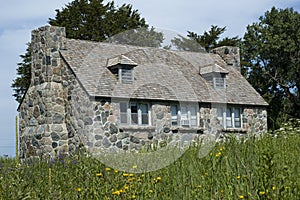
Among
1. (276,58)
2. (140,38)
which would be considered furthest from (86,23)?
(276,58)

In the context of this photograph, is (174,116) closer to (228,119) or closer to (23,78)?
(228,119)

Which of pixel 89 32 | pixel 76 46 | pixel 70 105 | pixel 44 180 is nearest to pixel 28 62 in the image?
pixel 89 32

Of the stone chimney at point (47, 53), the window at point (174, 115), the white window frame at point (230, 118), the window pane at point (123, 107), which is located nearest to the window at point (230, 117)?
the white window frame at point (230, 118)

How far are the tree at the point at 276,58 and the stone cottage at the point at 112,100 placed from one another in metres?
12.0

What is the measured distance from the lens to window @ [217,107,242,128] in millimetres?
21281

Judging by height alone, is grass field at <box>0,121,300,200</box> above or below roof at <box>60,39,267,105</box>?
below

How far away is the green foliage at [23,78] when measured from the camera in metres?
28.5

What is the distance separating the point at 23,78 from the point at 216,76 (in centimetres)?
1266

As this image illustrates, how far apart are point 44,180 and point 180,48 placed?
18.3 metres

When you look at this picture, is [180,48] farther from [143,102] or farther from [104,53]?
[143,102]

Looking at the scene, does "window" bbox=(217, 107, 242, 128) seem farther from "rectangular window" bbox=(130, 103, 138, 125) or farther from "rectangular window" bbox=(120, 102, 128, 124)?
"rectangular window" bbox=(120, 102, 128, 124)

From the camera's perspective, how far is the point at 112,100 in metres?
18.2

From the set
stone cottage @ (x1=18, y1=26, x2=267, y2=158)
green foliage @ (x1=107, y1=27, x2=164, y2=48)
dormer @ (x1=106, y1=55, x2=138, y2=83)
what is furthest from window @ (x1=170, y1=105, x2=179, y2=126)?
green foliage @ (x1=107, y1=27, x2=164, y2=48)

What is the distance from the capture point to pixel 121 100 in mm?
18422
